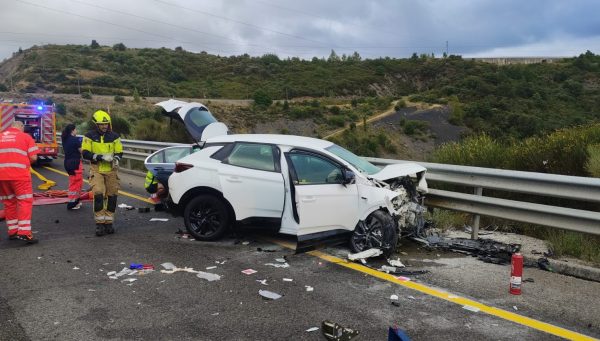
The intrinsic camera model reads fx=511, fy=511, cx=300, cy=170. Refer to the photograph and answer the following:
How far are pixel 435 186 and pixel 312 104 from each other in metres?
49.7

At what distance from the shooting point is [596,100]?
50.8m

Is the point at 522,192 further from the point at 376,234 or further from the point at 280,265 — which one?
the point at 280,265

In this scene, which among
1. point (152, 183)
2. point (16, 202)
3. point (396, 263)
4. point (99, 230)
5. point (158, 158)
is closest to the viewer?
point (396, 263)

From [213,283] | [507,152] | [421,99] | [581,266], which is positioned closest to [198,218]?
[213,283]

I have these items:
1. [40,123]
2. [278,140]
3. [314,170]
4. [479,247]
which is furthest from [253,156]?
[40,123]

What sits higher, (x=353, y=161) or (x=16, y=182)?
(x=353, y=161)

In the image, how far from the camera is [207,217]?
722cm

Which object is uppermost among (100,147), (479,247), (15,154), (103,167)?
(100,147)

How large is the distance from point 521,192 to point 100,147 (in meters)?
6.14

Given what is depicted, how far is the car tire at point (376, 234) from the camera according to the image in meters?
6.19

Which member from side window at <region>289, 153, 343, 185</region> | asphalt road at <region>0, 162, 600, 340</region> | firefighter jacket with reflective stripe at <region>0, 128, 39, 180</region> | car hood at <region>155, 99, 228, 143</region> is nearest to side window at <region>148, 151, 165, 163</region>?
car hood at <region>155, 99, 228, 143</region>

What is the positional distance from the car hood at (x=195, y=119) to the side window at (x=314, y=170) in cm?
500

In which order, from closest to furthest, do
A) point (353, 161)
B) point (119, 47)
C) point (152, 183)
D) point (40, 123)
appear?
point (353, 161) < point (152, 183) < point (40, 123) < point (119, 47)

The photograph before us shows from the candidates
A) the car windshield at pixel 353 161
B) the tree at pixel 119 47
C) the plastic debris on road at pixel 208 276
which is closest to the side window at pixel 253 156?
the car windshield at pixel 353 161
